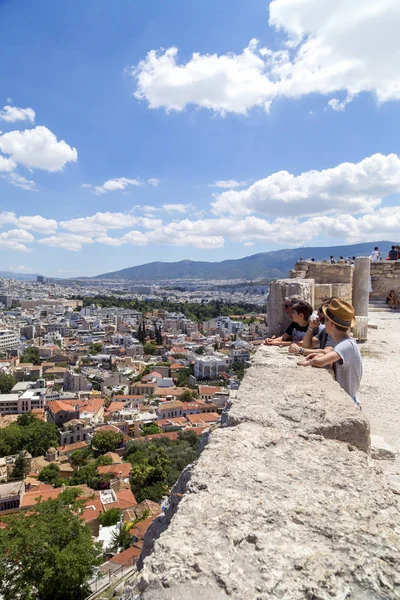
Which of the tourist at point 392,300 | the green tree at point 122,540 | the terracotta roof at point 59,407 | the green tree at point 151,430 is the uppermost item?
the tourist at point 392,300

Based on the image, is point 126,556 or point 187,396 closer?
point 126,556

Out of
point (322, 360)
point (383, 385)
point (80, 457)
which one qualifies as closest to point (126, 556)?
point (383, 385)

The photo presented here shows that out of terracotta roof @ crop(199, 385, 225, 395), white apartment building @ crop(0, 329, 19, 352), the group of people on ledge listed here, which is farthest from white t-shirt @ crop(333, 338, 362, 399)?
white apartment building @ crop(0, 329, 19, 352)

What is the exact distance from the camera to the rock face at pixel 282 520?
1052 millimetres

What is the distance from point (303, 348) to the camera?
334 cm

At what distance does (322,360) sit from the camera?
276cm

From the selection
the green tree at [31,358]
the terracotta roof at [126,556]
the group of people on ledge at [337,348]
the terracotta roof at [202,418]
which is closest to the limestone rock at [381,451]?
the group of people on ledge at [337,348]

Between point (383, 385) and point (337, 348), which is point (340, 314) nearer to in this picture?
point (337, 348)

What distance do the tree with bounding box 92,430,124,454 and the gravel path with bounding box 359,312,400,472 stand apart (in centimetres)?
2285

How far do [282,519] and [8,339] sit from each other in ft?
231

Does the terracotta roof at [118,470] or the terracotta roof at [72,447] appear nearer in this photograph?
the terracotta roof at [118,470]

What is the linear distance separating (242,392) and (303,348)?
1126mm

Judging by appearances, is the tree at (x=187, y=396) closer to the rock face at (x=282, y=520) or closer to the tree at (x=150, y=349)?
the tree at (x=150, y=349)

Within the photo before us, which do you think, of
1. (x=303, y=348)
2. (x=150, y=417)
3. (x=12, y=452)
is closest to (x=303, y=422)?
(x=303, y=348)
